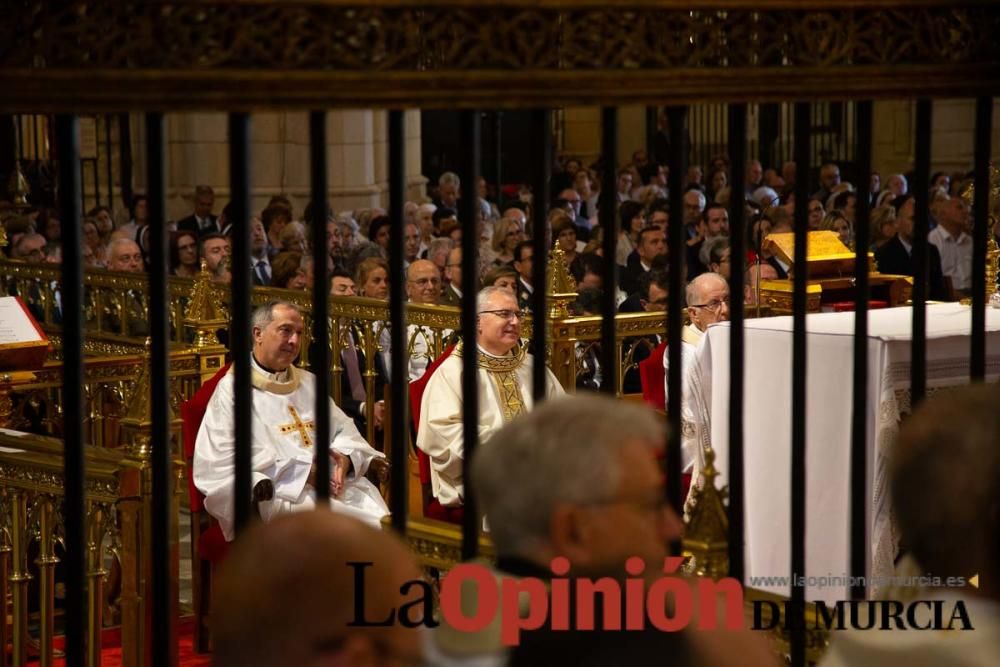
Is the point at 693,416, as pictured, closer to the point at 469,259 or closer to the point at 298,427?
the point at 298,427

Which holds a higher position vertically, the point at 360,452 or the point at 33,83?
the point at 33,83

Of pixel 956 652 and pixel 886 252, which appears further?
pixel 886 252

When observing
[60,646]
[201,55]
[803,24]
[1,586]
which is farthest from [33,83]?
[60,646]

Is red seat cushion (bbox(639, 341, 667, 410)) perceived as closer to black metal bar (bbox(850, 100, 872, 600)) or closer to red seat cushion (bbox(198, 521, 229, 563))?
red seat cushion (bbox(198, 521, 229, 563))

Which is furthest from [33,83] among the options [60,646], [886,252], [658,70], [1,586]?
[886,252]

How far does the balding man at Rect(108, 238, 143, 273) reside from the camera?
1248 cm

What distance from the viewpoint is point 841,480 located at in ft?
19.9

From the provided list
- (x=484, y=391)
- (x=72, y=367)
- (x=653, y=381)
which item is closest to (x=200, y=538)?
(x=484, y=391)

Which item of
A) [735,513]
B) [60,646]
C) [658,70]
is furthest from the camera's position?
[60,646]

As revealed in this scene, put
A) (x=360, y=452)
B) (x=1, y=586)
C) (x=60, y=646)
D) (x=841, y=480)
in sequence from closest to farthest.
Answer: (x=1, y=586), (x=841, y=480), (x=60, y=646), (x=360, y=452)

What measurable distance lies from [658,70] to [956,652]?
2.72 ft

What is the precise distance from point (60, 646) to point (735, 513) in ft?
17.1

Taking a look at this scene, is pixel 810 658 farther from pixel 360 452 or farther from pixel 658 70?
pixel 360 452

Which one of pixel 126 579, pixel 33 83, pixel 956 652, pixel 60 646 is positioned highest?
pixel 33 83
